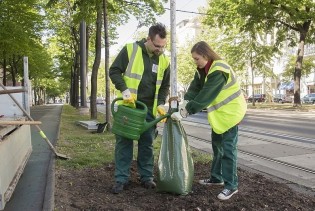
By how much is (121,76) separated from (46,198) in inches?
60.7

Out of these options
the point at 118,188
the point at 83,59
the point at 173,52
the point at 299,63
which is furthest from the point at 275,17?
the point at 118,188

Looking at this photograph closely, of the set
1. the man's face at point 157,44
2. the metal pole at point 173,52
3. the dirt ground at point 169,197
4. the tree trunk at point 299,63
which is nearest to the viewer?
the dirt ground at point 169,197

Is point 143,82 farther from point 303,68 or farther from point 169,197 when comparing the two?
point 303,68

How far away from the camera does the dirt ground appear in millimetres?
4105

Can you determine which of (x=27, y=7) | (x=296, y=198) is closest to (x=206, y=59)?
(x=296, y=198)

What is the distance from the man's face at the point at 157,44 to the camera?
461 cm

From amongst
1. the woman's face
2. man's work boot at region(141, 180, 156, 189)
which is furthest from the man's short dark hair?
man's work boot at region(141, 180, 156, 189)

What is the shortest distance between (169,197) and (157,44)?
5.40ft

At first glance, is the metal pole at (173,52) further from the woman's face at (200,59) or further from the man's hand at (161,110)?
the woman's face at (200,59)

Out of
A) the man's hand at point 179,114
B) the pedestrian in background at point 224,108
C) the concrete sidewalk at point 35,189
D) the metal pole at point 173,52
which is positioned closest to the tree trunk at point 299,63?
the metal pole at point 173,52

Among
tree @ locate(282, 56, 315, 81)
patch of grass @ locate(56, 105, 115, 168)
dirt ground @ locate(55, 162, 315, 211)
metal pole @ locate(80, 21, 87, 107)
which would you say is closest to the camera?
dirt ground @ locate(55, 162, 315, 211)

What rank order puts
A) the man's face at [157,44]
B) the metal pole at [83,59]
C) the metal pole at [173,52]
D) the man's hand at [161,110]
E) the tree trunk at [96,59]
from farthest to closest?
the metal pole at [83,59], the tree trunk at [96,59], the metal pole at [173,52], the man's hand at [161,110], the man's face at [157,44]

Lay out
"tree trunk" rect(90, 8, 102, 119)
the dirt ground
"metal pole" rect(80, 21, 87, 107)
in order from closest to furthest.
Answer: the dirt ground, "tree trunk" rect(90, 8, 102, 119), "metal pole" rect(80, 21, 87, 107)

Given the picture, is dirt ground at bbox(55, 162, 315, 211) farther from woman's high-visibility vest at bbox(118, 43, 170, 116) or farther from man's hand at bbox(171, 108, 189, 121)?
woman's high-visibility vest at bbox(118, 43, 170, 116)
